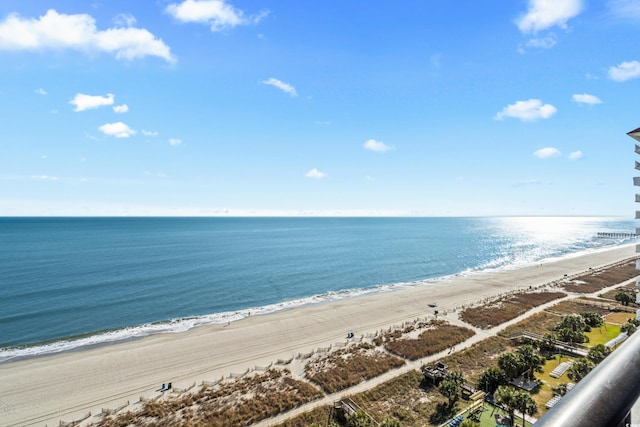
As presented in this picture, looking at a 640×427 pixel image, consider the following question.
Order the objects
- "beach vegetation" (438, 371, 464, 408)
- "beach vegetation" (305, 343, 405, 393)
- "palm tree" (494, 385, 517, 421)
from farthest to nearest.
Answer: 1. "beach vegetation" (305, 343, 405, 393)
2. "beach vegetation" (438, 371, 464, 408)
3. "palm tree" (494, 385, 517, 421)

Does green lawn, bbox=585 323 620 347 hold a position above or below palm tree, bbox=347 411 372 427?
below

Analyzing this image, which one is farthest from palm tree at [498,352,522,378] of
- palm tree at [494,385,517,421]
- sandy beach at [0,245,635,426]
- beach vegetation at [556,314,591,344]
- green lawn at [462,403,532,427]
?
sandy beach at [0,245,635,426]

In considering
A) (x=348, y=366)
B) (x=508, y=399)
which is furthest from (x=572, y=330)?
(x=348, y=366)

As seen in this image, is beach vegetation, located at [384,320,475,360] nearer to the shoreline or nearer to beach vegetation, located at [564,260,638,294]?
the shoreline

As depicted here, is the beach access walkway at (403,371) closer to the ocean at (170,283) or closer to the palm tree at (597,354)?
the palm tree at (597,354)

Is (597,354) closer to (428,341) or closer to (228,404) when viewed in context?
(428,341)

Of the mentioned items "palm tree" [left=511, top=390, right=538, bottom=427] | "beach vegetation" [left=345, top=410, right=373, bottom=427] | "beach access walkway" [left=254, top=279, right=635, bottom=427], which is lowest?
"beach access walkway" [left=254, top=279, right=635, bottom=427]

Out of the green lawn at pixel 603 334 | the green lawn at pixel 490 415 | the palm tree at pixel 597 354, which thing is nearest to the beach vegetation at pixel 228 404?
the green lawn at pixel 490 415
